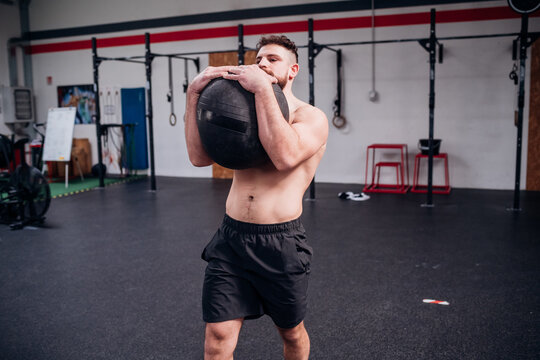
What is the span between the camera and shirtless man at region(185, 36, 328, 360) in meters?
1.51

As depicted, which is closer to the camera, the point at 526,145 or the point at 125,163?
the point at 526,145

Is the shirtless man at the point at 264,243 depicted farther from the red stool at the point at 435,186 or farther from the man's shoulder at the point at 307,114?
the red stool at the point at 435,186

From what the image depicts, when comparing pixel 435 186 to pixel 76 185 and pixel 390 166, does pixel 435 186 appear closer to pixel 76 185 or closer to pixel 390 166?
pixel 390 166

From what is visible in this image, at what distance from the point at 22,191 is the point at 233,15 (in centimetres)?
447

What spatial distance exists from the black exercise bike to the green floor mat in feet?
5.17

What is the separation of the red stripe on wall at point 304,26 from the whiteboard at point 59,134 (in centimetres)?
215

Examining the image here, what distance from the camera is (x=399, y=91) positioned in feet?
22.8

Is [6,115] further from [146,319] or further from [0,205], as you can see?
[146,319]

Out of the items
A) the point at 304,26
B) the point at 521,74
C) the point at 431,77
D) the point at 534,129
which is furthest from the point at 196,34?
the point at 534,129

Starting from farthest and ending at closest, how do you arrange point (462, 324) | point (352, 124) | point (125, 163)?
point (125, 163) < point (352, 124) < point (462, 324)

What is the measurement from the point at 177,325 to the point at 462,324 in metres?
1.46

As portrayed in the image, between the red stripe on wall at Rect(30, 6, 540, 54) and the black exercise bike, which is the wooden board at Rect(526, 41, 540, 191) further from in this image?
the black exercise bike

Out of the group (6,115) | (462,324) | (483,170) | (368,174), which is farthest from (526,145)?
(6,115)

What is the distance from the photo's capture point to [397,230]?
4.43 metres
